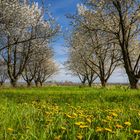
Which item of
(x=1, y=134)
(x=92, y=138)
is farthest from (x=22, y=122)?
(x=92, y=138)

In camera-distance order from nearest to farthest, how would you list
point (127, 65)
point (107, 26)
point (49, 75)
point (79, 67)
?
point (127, 65)
point (107, 26)
point (79, 67)
point (49, 75)

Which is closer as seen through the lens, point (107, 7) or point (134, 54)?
point (107, 7)

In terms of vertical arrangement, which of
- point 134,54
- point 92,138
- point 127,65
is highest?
point 134,54

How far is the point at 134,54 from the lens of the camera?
51469mm

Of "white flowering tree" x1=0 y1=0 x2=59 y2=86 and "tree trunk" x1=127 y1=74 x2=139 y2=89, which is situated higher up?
"white flowering tree" x1=0 y1=0 x2=59 y2=86

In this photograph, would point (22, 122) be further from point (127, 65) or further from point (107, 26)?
point (107, 26)

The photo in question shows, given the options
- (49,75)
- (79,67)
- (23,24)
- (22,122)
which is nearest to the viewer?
(22,122)

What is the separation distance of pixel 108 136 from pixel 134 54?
47744 millimetres

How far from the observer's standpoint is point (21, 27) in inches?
1505

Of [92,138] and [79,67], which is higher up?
[79,67]

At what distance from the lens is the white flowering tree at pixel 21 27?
3152 cm

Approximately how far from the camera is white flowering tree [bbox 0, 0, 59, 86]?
31516 mm

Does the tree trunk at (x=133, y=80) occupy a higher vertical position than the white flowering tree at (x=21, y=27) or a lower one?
lower

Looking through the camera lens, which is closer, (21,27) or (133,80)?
(133,80)
